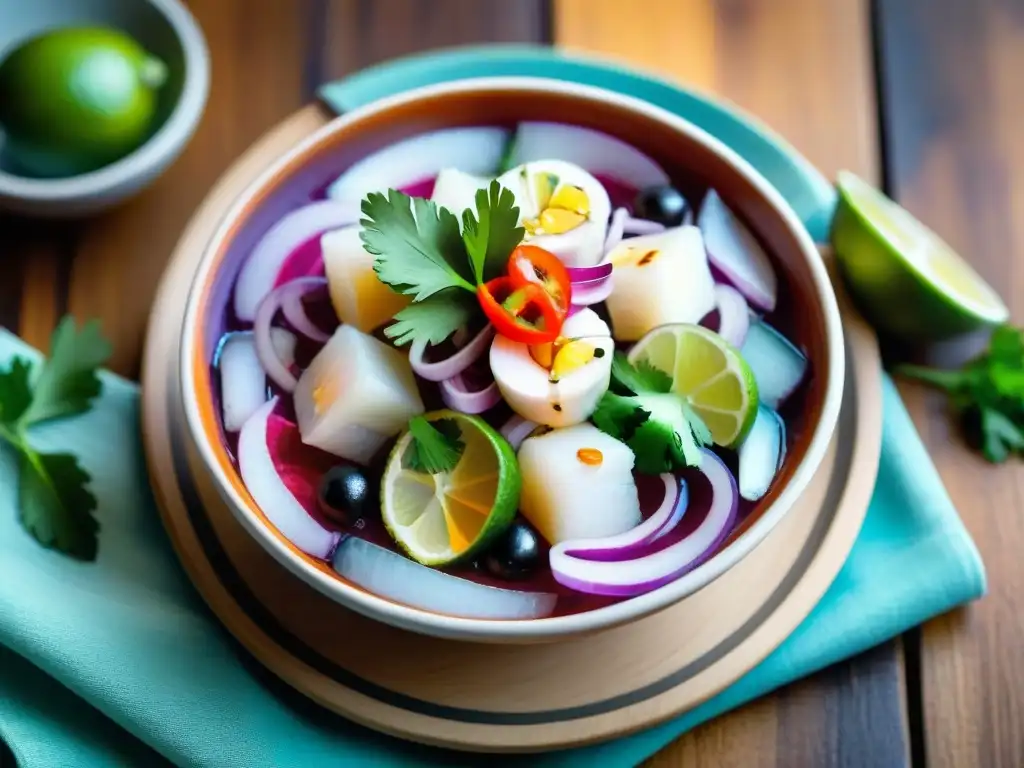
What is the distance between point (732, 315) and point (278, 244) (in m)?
0.52

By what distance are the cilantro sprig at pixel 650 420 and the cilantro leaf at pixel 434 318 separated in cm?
16

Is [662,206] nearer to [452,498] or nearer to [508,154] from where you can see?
[508,154]

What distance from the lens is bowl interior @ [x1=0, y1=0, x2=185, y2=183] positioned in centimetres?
147

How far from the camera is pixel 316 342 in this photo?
1189 millimetres

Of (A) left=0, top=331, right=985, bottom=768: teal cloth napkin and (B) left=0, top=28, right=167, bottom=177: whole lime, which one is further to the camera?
(B) left=0, top=28, right=167, bottom=177: whole lime

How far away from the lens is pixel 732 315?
1178 millimetres

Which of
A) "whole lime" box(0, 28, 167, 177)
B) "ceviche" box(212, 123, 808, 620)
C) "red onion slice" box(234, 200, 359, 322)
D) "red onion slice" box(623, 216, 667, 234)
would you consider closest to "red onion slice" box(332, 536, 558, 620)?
"ceviche" box(212, 123, 808, 620)

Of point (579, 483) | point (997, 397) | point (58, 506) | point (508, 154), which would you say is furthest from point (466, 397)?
point (997, 397)

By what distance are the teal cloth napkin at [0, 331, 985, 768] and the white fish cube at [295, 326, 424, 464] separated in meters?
0.27

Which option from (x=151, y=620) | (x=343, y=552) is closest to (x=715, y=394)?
(x=343, y=552)

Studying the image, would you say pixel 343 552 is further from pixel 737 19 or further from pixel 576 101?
pixel 737 19

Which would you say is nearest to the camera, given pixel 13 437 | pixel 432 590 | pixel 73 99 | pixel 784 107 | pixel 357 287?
pixel 432 590

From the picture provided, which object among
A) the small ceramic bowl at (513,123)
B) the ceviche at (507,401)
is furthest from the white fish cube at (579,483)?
the small ceramic bowl at (513,123)

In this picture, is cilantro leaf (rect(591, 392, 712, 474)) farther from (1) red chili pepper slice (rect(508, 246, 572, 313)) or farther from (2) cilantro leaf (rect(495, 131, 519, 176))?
(2) cilantro leaf (rect(495, 131, 519, 176))
